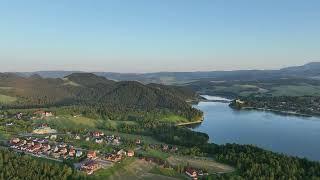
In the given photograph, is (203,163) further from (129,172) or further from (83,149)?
(83,149)

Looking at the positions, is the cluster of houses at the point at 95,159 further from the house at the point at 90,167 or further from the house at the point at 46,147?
the house at the point at 46,147

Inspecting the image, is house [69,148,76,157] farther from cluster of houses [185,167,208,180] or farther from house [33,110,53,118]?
house [33,110,53,118]

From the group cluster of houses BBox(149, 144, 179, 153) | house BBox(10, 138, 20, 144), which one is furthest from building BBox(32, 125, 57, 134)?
cluster of houses BBox(149, 144, 179, 153)

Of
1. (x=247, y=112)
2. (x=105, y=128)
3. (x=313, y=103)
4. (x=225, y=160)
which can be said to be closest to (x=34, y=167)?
(x=225, y=160)

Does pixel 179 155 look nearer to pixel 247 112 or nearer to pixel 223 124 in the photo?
pixel 223 124

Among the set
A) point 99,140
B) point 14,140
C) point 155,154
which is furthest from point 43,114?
point 155,154

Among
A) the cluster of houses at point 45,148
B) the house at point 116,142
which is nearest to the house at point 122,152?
the cluster of houses at point 45,148
